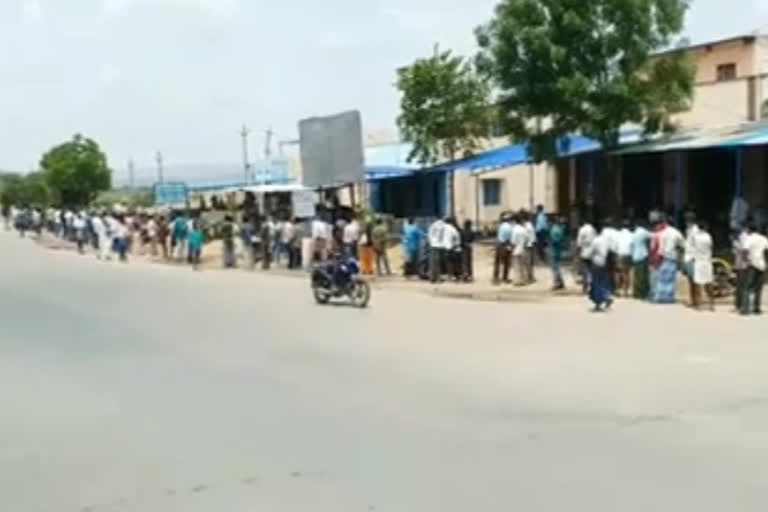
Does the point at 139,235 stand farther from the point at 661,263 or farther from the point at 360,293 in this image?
the point at 661,263

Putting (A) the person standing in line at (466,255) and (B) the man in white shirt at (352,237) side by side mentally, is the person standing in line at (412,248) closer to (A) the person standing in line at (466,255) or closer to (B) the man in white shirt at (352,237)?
(B) the man in white shirt at (352,237)

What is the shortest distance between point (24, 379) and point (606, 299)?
973 cm

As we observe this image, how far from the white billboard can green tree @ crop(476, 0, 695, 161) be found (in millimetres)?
4000

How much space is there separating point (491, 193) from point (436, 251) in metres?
17.9

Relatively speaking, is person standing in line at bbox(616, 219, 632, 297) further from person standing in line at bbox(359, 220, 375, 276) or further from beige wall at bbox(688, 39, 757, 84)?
beige wall at bbox(688, 39, 757, 84)

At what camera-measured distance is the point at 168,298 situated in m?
22.6

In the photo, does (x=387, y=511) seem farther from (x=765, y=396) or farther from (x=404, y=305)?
(x=404, y=305)

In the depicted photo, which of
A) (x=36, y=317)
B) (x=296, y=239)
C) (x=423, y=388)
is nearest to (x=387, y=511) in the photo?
(x=423, y=388)

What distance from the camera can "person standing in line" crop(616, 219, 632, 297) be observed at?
20.7 metres

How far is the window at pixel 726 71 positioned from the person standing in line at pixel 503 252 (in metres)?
11.8

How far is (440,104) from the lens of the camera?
3719 cm

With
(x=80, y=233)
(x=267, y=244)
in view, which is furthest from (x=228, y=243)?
(x=80, y=233)

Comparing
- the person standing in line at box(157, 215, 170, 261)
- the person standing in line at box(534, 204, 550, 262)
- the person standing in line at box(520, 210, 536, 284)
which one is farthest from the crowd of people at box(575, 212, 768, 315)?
the person standing in line at box(157, 215, 170, 261)

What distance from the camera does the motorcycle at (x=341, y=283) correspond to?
2078 centimetres
